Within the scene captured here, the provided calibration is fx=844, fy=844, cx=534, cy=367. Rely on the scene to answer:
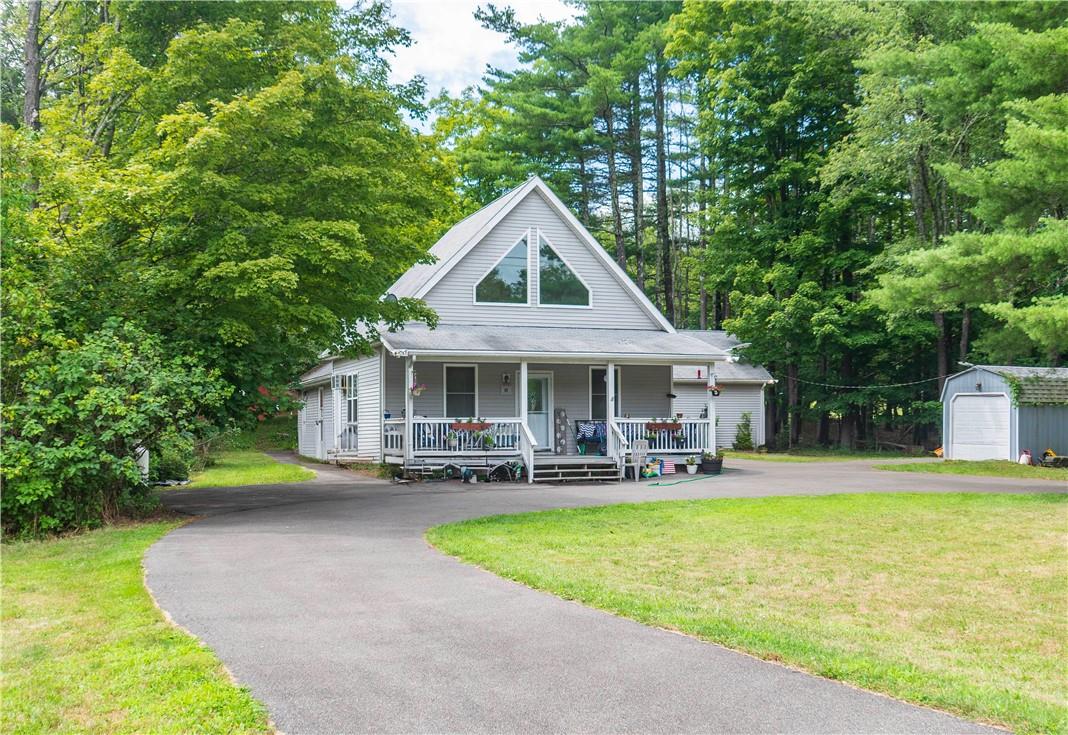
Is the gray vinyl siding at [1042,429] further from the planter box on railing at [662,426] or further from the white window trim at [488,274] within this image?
the white window trim at [488,274]

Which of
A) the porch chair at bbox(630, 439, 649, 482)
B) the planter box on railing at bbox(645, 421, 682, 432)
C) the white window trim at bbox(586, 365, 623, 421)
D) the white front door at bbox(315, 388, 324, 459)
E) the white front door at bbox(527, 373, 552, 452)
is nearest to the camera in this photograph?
the porch chair at bbox(630, 439, 649, 482)

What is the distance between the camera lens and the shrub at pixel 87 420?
10.0 m

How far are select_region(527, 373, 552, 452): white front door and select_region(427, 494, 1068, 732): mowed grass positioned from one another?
7197 millimetres

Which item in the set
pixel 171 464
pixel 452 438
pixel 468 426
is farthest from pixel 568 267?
pixel 171 464

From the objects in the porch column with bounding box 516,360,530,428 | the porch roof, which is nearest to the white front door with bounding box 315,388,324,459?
the porch roof

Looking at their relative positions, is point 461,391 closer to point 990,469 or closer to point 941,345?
point 990,469

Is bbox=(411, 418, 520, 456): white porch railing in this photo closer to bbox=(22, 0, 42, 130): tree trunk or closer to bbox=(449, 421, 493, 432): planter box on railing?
bbox=(449, 421, 493, 432): planter box on railing

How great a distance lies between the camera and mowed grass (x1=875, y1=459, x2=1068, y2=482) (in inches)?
792

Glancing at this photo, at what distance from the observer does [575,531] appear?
10.6 m

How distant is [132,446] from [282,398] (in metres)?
2.42

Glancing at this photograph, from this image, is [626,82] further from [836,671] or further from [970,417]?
[836,671]

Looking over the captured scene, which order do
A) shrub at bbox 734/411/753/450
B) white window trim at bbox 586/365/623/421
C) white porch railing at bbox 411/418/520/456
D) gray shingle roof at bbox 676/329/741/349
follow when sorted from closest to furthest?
white porch railing at bbox 411/418/520/456 < white window trim at bbox 586/365/623/421 < shrub at bbox 734/411/753/450 < gray shingle roof at bbox 676/329/741/349

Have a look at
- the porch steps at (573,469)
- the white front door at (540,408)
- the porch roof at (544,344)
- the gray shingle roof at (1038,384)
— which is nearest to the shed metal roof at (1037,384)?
the gray shingle roof at (1038,384)

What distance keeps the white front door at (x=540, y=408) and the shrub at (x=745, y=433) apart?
13.7 metres
